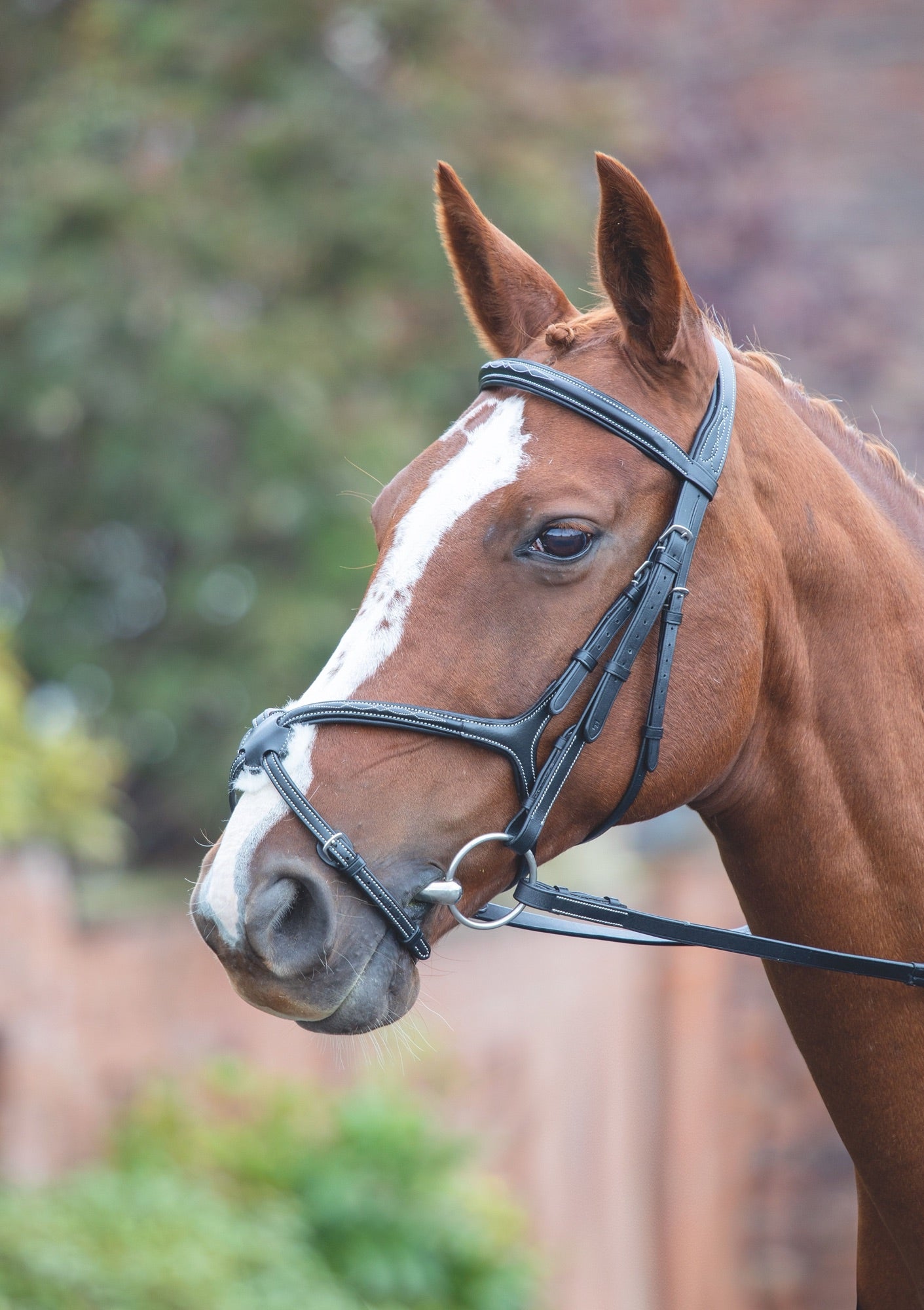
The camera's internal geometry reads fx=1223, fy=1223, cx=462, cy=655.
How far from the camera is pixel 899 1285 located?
232 cm

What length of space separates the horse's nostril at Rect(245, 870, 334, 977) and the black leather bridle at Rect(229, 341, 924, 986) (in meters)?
0.06

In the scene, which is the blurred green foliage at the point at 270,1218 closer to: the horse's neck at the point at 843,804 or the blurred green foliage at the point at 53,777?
the blurred green foliage at the point at 53,777

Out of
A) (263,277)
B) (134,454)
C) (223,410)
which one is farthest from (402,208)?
(134,454)

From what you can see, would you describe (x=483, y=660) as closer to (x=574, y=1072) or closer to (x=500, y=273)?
(x=500, y=273)

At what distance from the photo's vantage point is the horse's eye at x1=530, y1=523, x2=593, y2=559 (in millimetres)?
2064

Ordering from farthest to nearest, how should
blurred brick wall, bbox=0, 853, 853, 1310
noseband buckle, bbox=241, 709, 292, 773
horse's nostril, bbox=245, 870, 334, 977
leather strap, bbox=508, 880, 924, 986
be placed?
1. blurred brick wall, bbox=0, 853, 853, 1310
2. leather strap, bbox=508, 880, 924, 986
3. noseband buckle, bbox=241, 709, 292, 773
4. horse's nostril, bbox=245, 870, 334, 977

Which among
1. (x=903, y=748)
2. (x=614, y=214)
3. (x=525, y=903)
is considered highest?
(x=614, y=214)

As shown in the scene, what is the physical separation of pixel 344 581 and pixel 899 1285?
17.2 ft

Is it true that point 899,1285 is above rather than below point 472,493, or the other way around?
below

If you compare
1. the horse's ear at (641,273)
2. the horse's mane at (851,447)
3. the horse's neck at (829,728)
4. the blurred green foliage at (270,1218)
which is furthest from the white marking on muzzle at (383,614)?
the blurred green foliage at (270,1218)

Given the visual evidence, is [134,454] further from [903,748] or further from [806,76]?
[806,76]

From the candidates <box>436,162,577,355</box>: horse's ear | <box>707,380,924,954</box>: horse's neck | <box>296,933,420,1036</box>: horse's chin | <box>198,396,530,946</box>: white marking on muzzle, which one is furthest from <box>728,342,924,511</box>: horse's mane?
<box>296,933,420,1036</box>: horse's chin

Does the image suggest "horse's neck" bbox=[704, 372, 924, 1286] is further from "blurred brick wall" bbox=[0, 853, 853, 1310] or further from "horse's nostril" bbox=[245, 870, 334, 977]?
"blurred brick wall" bbox=[0, 853, 853, 1310]

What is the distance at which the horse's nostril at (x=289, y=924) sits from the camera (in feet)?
6.15
